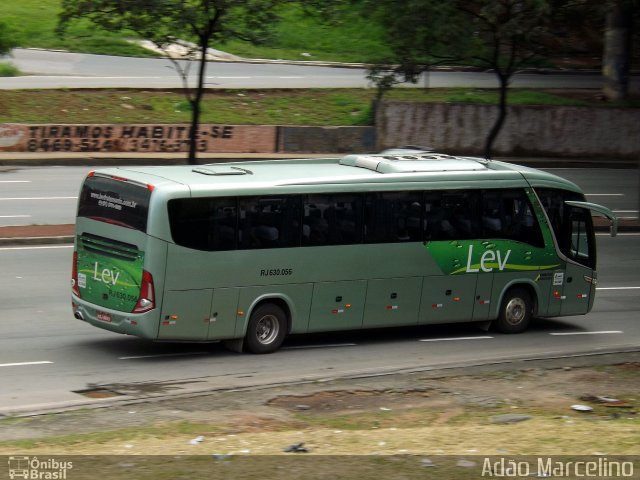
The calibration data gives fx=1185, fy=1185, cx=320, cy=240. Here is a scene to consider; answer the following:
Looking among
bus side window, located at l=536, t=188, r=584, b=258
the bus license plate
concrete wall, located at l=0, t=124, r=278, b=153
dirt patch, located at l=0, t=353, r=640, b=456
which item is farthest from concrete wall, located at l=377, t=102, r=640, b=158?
the bus license plate

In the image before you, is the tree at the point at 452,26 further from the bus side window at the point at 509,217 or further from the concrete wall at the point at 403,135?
the bus side window at the point at 509,217

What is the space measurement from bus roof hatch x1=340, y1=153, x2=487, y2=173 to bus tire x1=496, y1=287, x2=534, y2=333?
83.1 inches

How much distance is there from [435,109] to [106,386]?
98.7ft

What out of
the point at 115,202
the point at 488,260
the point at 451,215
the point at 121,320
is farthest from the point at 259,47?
the point at 121,320

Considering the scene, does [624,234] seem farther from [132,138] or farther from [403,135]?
[132,138]

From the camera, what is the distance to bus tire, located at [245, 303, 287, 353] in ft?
54.0

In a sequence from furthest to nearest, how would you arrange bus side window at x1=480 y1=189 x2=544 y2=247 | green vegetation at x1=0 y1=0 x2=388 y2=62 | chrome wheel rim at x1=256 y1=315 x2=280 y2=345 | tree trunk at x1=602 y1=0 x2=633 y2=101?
green vegetation at x1=0 y1=0 x2=388 y2=62
tree trunk at x1=602 y1=0 x2=633 y2=101
bus side window at x1=480 y1=189 x2=544 y2=247
chrome wheel rim at x1=256 y1=315 x2=280 y2=345

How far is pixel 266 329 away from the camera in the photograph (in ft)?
54.6

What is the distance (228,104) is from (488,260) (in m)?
25.8

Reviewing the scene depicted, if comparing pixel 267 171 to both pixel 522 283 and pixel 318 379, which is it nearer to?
pixel 318 379

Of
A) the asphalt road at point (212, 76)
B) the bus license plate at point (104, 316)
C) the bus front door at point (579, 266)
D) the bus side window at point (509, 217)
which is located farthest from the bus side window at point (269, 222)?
the asphalt road at point (212, 76)

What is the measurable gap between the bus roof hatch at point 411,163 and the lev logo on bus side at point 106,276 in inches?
169

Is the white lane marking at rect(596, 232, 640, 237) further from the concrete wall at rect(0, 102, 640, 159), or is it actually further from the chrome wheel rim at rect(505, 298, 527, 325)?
the concrete wall at rect(0, 102, 640, 159)

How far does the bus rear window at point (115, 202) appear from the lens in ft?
50.8
